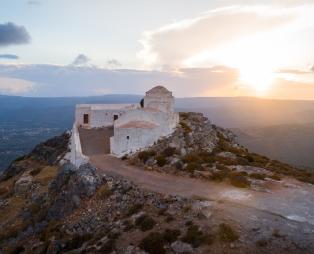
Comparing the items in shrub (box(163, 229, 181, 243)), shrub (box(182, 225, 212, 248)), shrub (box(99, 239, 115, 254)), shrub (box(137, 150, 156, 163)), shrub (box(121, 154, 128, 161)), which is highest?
shrub (box(137, 150, 156, 163))

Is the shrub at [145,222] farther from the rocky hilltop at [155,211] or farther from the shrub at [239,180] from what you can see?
the shrub at [239,180]

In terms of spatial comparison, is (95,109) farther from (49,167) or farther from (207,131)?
(207,131)

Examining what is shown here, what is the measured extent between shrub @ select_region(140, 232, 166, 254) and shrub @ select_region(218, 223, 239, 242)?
9.41 feet

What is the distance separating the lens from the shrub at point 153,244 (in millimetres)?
19880

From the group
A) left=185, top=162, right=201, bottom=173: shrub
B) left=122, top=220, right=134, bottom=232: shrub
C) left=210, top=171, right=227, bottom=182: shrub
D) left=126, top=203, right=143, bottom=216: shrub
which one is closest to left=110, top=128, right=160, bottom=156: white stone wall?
left=185, top=162, right=201, bottom=173: shrub

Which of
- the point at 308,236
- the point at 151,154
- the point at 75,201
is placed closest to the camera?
the point at 308,236

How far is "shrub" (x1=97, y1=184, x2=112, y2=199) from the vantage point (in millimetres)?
28319

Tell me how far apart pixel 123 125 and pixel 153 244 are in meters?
19.8

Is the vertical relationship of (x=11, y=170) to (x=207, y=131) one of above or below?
below

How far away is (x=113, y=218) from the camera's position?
25.3 m

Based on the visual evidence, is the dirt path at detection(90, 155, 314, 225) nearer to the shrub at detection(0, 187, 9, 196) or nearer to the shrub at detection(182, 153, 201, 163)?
the shrub at detection(182, 153, 201, 163)

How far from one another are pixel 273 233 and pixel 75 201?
48.8 feet

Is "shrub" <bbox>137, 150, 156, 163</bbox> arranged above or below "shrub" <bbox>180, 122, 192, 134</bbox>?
below

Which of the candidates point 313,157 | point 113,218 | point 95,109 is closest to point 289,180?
point 113,218
